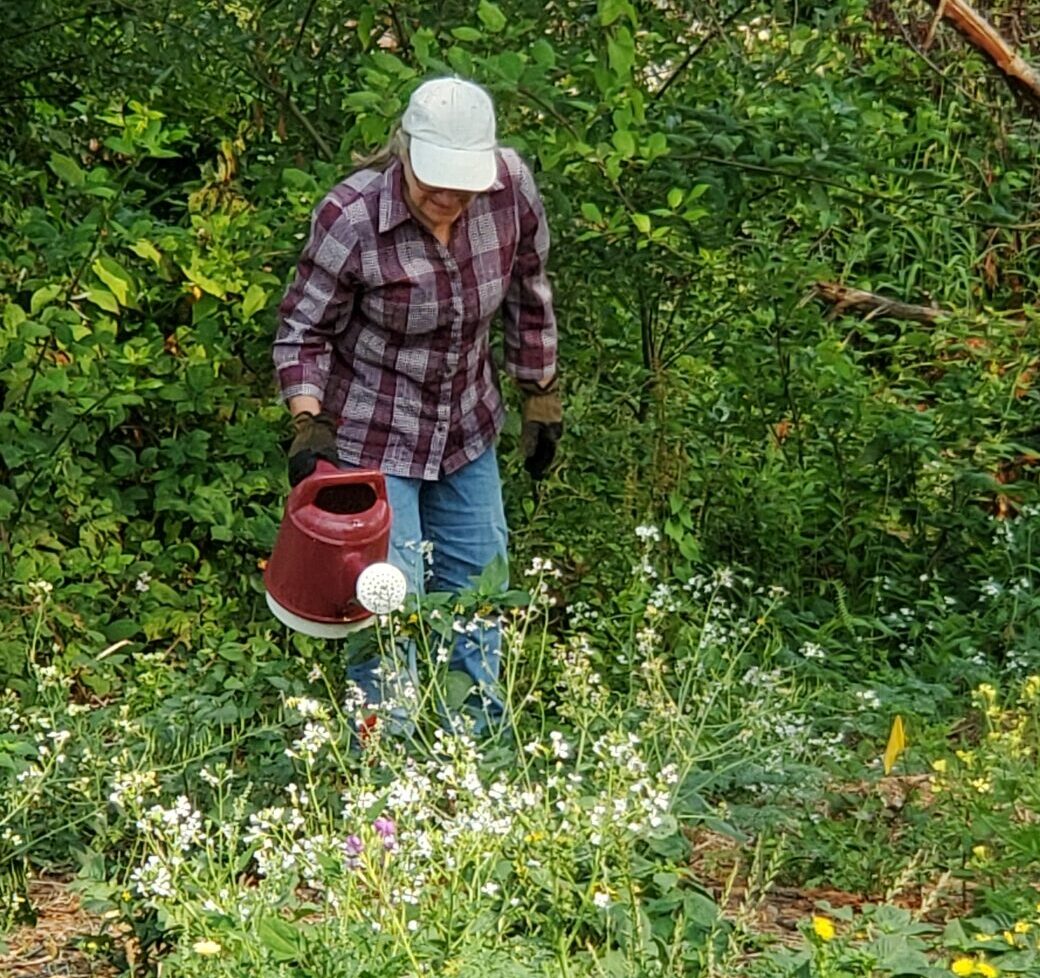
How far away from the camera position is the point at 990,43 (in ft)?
15.4

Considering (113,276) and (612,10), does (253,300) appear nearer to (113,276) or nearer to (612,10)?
(113,276)

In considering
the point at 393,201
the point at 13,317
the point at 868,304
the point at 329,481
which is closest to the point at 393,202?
the point at 393,201

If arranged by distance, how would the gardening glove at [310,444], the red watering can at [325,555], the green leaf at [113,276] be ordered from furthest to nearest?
the green leaf at [113,276], the gardening glove at [310,444], the red watering can at [325,555]

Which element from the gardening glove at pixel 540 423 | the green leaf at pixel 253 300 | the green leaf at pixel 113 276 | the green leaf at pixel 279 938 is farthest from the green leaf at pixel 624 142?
the green leaf at pixel 279 938

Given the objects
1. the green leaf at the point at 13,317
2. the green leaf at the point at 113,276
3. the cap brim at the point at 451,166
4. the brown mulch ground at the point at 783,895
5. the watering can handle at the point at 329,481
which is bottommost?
the green leaf at the point at 13,317

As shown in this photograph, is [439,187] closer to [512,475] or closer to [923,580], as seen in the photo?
[512,475]

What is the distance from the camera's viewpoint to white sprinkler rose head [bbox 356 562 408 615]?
11.2ft

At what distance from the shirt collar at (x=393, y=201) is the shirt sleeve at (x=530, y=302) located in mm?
248

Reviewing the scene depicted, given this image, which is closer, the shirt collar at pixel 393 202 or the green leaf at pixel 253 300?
the shirt collar at pixel 393 202

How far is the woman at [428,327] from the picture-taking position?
3848mm

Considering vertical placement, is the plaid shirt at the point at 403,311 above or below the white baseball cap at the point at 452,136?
below

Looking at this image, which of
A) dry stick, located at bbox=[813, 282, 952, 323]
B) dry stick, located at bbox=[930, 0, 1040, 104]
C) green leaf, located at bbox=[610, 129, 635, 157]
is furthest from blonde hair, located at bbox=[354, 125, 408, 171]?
dry stick, located at bbox=[813, 282, 952, 323]

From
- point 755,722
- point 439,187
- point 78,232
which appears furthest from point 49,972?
point 78,232

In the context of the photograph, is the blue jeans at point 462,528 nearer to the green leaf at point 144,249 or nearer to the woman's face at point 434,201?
the woman's face at point 434,201
